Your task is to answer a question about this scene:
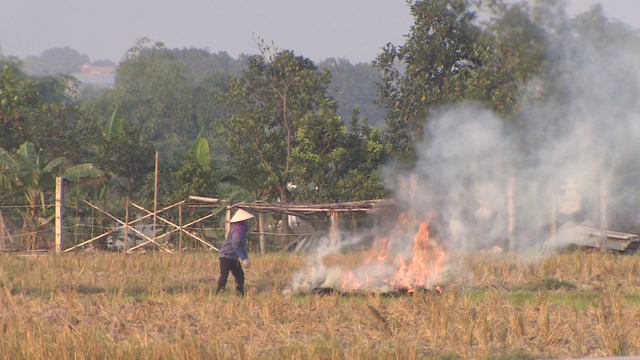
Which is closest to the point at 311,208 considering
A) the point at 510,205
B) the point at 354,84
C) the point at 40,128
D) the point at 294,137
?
the point at 294,137

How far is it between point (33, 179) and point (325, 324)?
18.4 metres

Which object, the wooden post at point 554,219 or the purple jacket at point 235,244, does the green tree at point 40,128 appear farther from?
the wooden post at point 554,219

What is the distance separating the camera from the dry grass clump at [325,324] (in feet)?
25.1

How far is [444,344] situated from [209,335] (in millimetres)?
2832

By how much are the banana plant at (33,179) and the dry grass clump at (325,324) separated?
11188 millimetres

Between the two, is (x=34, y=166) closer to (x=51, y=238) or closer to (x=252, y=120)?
(x=51, y=238)

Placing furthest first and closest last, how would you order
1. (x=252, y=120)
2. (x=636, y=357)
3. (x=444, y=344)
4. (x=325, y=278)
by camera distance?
(x=252, y=120) → (x=325, y=278) → (x=444, y=344) → (x=636, y=357)

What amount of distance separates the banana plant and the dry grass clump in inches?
440

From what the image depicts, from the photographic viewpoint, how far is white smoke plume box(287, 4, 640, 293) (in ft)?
43.7

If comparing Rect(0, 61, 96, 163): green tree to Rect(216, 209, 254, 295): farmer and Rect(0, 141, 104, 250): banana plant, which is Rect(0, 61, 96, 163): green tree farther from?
Rect(216, 209, 254, 295): farmer

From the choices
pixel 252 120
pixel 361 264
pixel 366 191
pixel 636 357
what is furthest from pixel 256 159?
pixel 636 357

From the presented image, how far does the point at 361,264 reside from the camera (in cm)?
1324

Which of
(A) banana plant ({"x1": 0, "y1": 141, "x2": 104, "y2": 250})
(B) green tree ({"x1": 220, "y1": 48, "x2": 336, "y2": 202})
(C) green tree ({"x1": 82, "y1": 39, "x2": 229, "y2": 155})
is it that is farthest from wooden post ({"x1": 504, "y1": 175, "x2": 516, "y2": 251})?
(C) green tree ({"x1": 82, "y1": 39, "x2": 229, "y2": 155})

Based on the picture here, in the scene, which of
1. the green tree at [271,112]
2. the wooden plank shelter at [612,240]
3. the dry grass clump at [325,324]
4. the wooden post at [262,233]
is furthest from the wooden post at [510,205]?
the green tree at [271,112]
